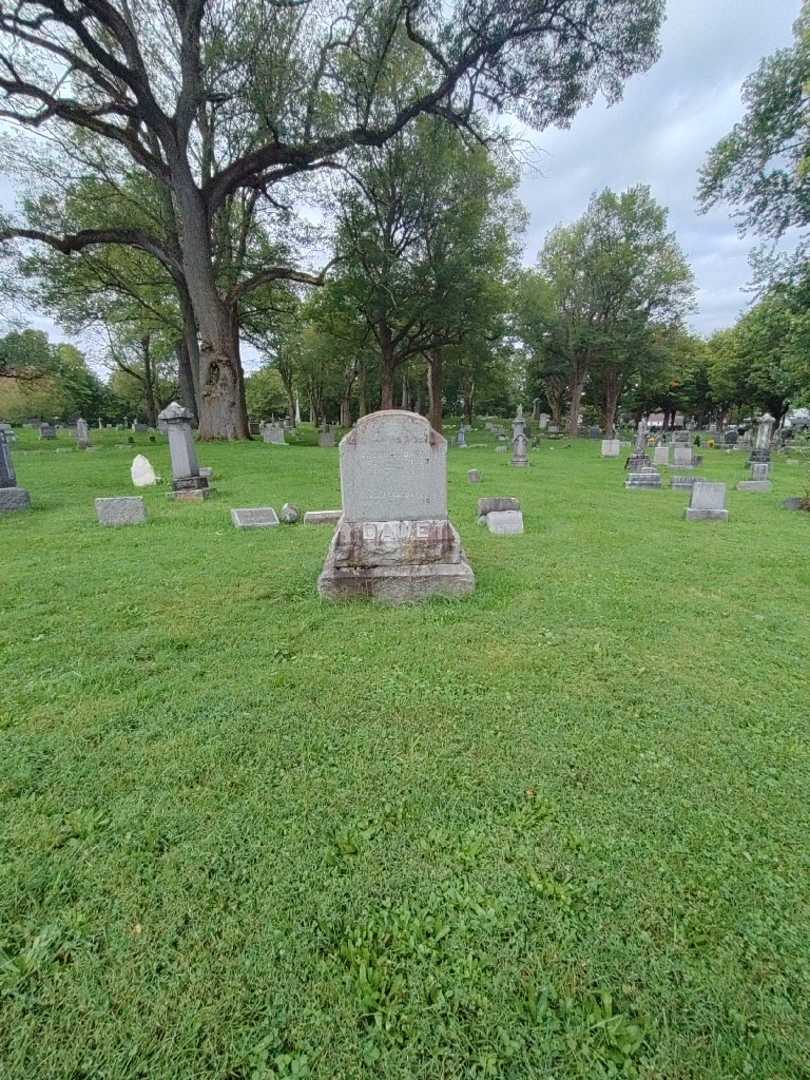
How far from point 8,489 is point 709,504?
1166 cm

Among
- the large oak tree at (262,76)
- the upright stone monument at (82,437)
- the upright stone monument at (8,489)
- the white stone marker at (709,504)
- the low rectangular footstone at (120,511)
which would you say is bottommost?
the white stone marker at (709,504)

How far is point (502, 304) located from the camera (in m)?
21.5

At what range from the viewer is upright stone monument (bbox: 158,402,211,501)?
8461 mm

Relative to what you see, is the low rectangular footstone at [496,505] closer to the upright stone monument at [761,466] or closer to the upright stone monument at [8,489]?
the upright stone monument at [8,489]

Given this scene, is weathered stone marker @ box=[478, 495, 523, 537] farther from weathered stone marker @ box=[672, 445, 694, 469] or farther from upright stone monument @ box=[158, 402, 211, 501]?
weathered stone marker @ box=[672, 445, 694, 469]

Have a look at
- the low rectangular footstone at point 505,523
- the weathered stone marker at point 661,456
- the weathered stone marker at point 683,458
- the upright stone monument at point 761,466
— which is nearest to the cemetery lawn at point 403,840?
the low rectangular footstone at point 505,523

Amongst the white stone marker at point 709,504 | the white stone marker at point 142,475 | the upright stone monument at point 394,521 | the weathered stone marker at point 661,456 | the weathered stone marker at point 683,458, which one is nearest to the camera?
the upright stone monument at point 394,521

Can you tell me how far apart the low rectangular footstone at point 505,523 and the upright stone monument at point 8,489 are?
7677 mm

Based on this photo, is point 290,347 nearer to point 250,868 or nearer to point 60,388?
point 60,388

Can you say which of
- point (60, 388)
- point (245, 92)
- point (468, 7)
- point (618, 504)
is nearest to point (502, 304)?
point (468, 7)

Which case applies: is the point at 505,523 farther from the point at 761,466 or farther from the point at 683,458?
the point at 683,458

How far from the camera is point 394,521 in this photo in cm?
415

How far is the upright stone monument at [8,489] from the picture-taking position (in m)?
7.45

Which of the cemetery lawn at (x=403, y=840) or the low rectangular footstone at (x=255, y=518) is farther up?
the low rectangular footstone at (x=255, y=518)
